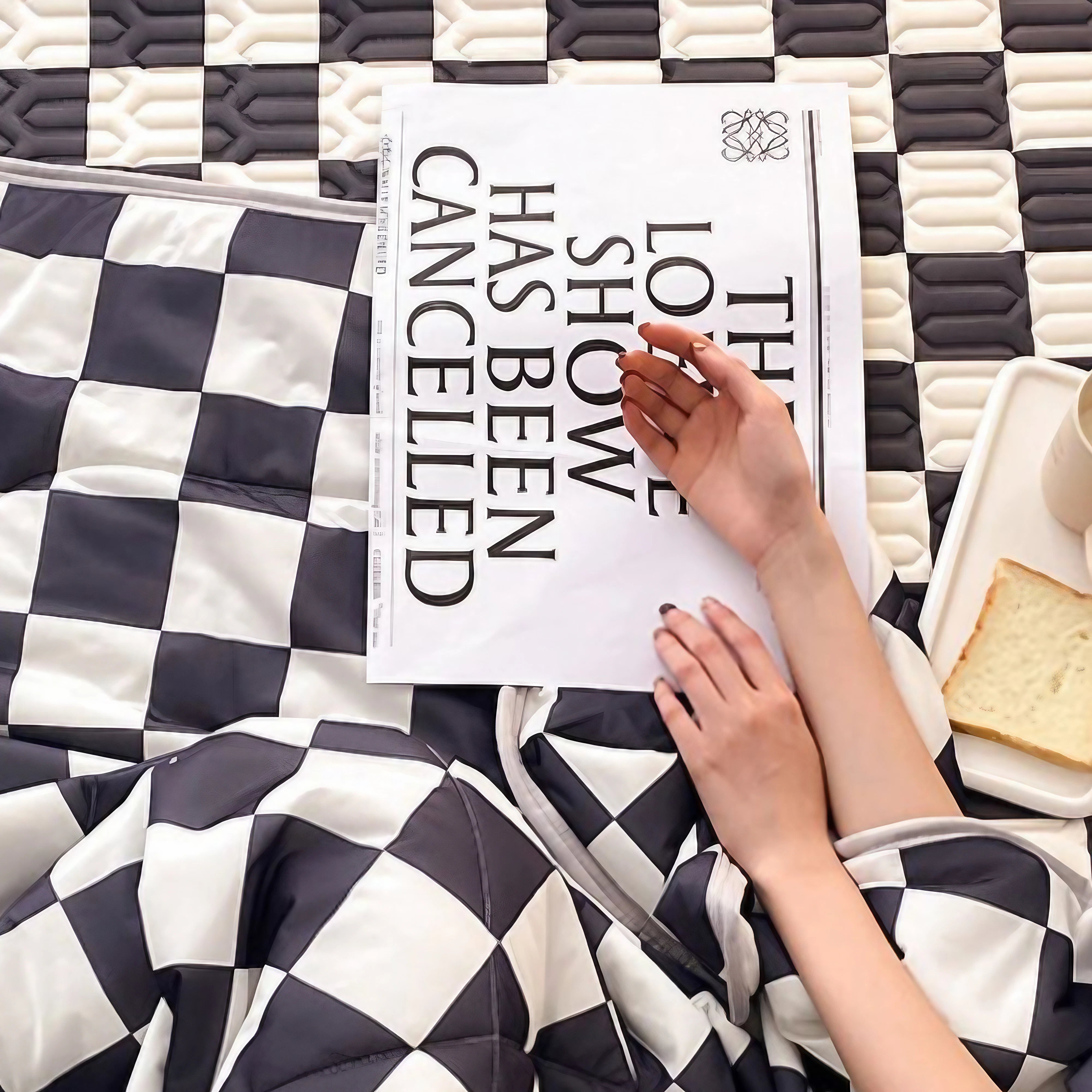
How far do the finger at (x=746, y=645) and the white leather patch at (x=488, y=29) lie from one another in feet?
1.32

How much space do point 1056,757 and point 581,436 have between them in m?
0.34

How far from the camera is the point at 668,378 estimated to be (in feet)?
2.17

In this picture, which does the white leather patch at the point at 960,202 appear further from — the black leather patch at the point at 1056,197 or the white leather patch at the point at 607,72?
the white leather patch at the point at 607,72

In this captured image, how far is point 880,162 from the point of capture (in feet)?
2.38

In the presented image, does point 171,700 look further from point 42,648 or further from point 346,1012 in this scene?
point 346,1012

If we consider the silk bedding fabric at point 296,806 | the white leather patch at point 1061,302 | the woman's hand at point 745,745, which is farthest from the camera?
the white leather patch at point 1061,302

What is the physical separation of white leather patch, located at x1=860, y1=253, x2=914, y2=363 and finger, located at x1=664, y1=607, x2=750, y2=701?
22 cm

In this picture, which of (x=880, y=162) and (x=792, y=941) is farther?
(x=880, y=162)

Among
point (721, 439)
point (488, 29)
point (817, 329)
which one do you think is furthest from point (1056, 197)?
point (488, 29)

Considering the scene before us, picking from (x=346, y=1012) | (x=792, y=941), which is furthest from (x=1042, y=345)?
(x=346, y=1012)

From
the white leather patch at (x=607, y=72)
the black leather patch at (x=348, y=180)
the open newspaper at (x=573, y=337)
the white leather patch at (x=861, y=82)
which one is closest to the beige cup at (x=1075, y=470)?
the open newspaper at (x=573, y=337)

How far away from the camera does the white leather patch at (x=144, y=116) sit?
28.6 inches

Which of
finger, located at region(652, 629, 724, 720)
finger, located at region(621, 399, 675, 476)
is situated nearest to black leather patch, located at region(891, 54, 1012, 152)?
finger, located at region(621, 399, 675, 476)

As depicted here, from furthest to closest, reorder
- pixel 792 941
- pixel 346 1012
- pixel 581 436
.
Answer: pixel 581 436 → pixel 792 941 → pixel 346 1012
